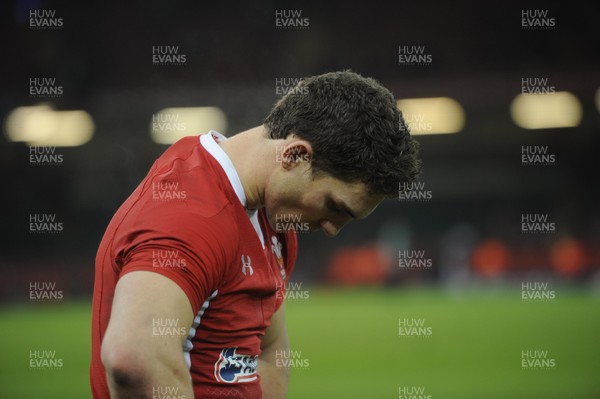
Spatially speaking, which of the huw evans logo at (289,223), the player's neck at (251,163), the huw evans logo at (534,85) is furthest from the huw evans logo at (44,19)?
the player's neck at (251,163)

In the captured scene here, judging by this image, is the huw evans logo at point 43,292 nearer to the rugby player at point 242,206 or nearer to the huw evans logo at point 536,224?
the huw evans logo at point 536,224

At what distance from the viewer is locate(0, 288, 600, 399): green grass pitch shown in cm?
836

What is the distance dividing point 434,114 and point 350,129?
1798 centimetres

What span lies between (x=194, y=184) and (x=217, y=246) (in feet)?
0.67

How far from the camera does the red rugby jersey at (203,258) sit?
157 centimetres

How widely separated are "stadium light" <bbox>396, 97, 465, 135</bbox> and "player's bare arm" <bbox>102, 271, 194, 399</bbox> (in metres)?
16.1

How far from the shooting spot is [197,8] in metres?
17.2

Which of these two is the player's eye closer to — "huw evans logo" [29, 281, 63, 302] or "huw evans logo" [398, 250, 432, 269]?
"huw evans logo" [398, 250, 432, 269]

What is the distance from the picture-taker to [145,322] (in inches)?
58.0

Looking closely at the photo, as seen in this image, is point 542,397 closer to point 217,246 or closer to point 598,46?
point 217,246

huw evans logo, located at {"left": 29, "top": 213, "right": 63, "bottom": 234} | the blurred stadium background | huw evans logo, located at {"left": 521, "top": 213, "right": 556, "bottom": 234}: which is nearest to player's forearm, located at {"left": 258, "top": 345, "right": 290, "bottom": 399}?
the blurred stadium background

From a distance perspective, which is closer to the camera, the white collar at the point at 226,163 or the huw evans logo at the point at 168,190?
the huw evans logo at the point at 168,190

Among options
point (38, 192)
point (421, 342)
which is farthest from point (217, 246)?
point (38, 192)

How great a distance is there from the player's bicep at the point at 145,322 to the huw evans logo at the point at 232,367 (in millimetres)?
382
